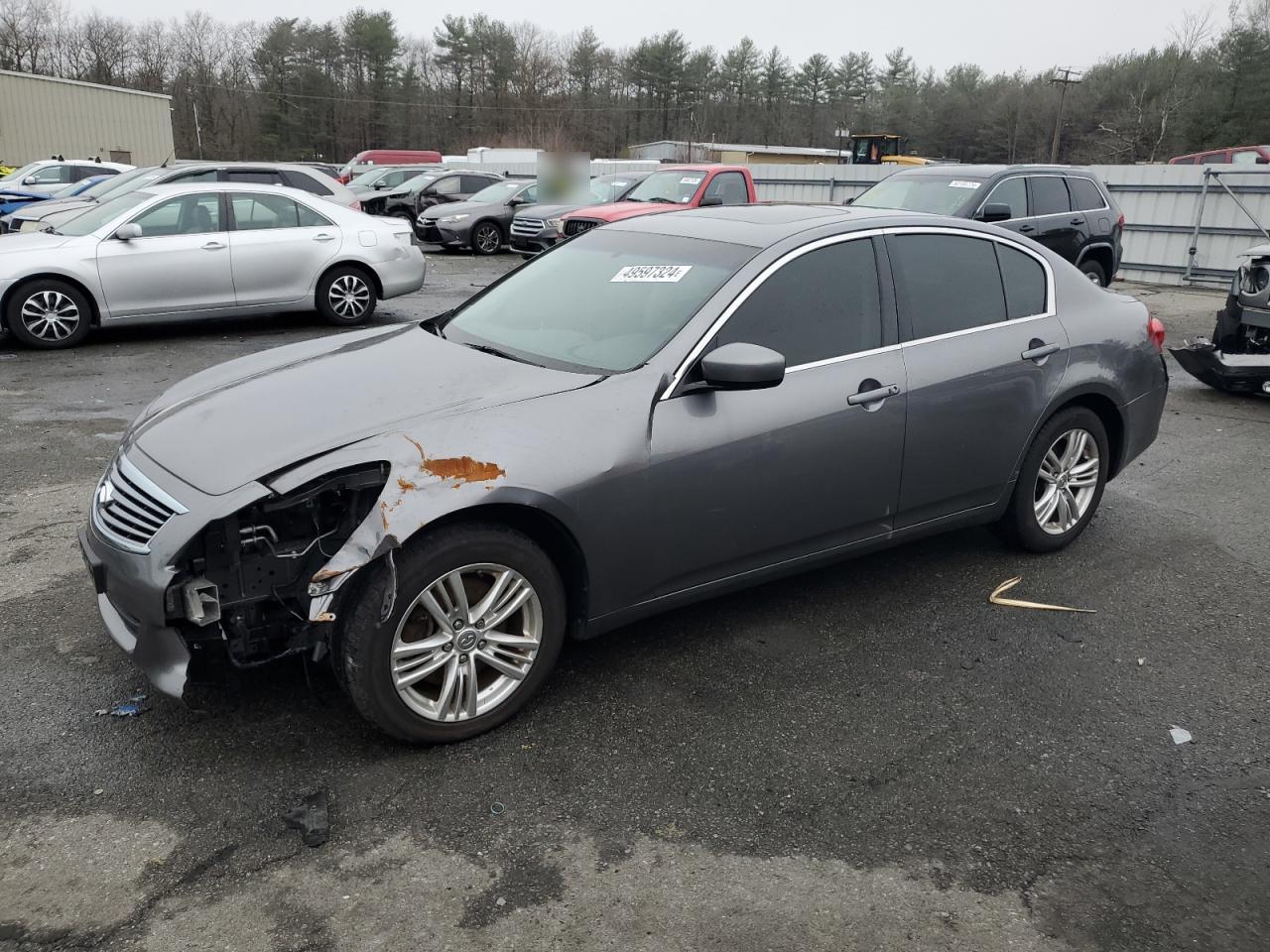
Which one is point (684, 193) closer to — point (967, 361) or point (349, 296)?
point (349, 296)

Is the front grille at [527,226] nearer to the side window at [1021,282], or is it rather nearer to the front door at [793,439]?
the side window at [1021,282]

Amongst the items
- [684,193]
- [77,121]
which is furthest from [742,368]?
[77,121]

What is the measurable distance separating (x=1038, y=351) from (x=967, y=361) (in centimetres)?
48

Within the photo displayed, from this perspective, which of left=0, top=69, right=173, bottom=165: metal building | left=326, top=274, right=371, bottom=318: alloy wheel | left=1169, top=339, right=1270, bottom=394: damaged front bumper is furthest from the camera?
left=0, top=69, right=173, bottom=165: metal building

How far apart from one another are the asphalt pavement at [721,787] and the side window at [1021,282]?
1.29 metres

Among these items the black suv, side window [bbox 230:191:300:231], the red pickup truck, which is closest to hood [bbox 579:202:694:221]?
the red pickup truck

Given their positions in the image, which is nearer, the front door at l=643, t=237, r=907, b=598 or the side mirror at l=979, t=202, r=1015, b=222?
the front door at l=643, t=237, r=907, b=598

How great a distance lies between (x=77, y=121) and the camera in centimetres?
3972

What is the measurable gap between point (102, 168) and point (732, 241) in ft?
72.7

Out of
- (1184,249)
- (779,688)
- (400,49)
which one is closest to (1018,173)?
(1184,249)

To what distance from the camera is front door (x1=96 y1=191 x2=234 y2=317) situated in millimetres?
9508

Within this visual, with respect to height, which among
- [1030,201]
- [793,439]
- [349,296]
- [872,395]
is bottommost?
[349,296]

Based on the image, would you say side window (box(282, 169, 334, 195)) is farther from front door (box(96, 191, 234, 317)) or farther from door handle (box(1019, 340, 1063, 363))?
door handle (box(1019, 340, 1063, 363))

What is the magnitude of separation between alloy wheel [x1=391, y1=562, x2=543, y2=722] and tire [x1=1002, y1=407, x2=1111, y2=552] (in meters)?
2.62
